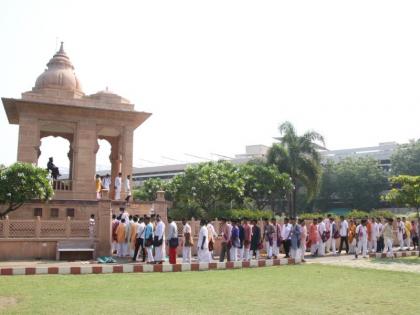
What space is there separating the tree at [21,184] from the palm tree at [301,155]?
70.7ft

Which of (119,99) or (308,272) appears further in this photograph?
(119,99)

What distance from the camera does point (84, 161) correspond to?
24578mm

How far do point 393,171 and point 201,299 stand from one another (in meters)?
Answer: 62.1

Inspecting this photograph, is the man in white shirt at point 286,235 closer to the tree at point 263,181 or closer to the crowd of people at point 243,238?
the crowd of people at point 243,238

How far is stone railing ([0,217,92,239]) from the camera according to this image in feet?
58.9

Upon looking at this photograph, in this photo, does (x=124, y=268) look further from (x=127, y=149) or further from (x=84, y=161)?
(x=127, y=149)

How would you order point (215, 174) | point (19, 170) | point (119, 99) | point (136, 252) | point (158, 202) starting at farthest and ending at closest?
point (215, 174), point (119, 99), point (158, 202), point (19, 170), point (136, 252)

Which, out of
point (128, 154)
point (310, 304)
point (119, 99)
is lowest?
point (310, 304)

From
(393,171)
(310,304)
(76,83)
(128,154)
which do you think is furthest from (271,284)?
(393,171)

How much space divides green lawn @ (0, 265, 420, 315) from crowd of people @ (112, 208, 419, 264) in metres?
3.11

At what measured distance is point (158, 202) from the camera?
78.1ft

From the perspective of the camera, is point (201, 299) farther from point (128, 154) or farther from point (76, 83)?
point (76, 83)

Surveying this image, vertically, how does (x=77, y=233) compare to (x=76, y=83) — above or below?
below

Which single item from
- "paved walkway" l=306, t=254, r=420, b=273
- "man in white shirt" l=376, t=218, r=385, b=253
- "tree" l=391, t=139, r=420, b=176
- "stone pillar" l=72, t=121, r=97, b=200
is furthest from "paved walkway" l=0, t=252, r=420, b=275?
"tree" l=391, t=139, r=420, b=176
